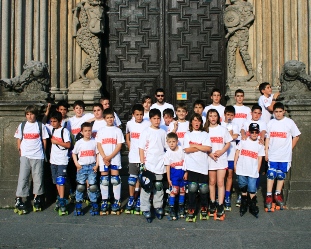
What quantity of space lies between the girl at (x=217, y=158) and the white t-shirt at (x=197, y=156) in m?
0.20

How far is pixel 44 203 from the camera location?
310 inches

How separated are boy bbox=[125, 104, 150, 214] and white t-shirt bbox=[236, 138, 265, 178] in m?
1.60

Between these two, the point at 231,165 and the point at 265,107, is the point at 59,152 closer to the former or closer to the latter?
the point at 231,165

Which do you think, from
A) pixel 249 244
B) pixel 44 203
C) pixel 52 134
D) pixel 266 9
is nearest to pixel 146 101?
pixel 52 134

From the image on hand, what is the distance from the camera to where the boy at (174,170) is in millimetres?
7090

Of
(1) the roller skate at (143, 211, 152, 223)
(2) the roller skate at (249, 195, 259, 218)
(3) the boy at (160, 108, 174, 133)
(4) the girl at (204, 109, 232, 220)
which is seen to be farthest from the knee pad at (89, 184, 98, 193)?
(2) the roller skate at (249, 195, 259, 218)

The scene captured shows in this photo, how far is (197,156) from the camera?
7.02 m

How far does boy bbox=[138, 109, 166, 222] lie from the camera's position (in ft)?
23.1

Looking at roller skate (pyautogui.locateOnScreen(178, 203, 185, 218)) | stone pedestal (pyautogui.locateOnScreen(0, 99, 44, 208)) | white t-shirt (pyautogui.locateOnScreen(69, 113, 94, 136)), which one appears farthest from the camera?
white t-shirt (pyautogui.locateOnScreen(69, 113, 94, 136))

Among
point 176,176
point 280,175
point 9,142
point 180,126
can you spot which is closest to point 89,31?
point 9,142

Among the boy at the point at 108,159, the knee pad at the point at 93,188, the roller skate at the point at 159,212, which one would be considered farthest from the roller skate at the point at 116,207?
the roller skate at the point at 159,212

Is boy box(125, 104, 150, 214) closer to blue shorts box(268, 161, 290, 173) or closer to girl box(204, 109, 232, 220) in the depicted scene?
girl box(204, 109, 232, 220)

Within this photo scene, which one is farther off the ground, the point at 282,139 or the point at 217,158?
the point at 282,139

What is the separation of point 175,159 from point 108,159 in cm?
106
